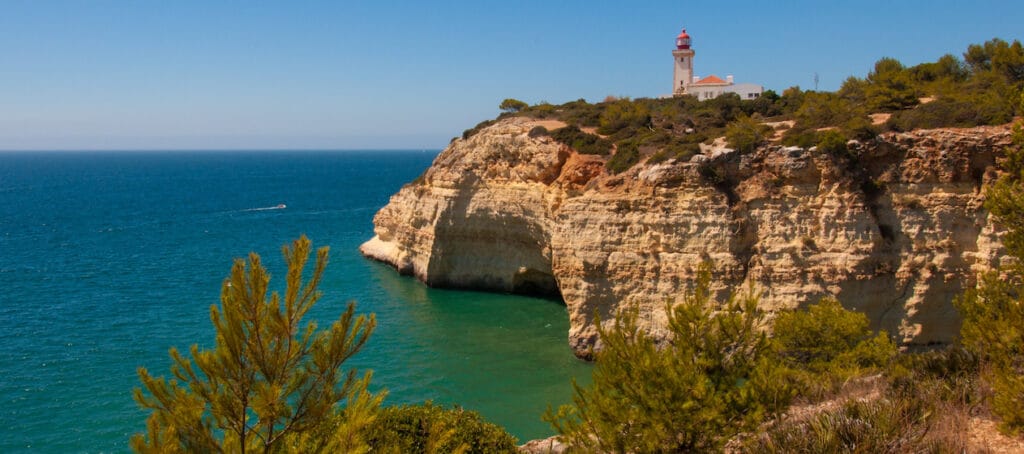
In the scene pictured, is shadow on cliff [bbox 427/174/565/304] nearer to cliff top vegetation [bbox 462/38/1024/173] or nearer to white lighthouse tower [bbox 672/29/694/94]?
cliff top vegetation [bbox 462/38/1024/173]

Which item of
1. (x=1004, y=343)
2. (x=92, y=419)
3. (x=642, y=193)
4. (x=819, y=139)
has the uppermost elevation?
(x=819, y=139)

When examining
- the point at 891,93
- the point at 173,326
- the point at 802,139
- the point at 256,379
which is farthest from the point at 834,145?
the point at 173,326

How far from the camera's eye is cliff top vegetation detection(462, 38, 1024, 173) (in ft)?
75.2

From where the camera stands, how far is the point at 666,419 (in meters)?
10.1

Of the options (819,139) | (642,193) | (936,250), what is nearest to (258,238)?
(642,193)

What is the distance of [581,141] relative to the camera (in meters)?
29.8

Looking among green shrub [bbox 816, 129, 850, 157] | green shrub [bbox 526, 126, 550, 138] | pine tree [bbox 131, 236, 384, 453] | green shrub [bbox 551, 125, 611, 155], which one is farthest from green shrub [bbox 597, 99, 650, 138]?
pine tree [bbox 131, 236, 384, 453]

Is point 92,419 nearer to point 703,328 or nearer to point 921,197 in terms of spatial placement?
point 703,328

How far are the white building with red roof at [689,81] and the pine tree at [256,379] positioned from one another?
147 feet

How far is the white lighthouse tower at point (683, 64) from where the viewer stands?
164ft

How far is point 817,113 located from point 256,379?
78.5ft

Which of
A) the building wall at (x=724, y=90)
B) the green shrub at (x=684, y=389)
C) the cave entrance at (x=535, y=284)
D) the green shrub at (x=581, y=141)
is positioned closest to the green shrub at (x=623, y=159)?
the green shrub at (x=581, y=141)

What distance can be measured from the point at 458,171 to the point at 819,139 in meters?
16.8

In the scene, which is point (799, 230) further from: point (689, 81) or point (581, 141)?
point (689, 81)
